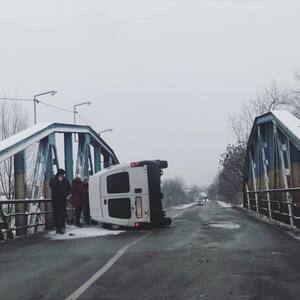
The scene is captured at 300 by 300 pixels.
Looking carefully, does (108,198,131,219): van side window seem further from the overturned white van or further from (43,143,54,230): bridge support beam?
(43,143,54,230): bridge support beam

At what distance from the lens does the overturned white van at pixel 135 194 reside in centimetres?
1602

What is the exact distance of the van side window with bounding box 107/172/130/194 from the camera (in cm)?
1620

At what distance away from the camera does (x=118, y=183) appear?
642 inches

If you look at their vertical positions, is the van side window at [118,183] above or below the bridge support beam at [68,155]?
below

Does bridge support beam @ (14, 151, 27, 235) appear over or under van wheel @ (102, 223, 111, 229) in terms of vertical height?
over

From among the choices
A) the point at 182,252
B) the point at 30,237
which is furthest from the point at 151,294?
the point at 30,237

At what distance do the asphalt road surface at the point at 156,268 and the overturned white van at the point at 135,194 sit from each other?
10.6ft

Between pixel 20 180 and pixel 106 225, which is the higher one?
pixel 20 180

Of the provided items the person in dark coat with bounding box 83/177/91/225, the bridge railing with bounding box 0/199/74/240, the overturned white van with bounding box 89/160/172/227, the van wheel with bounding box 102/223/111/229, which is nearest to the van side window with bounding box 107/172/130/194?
the overturned white van with bounding box 89/160/172/227

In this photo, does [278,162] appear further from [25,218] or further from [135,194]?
[25,218]

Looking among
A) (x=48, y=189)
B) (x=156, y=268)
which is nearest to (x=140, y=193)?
(x=48, y=189)

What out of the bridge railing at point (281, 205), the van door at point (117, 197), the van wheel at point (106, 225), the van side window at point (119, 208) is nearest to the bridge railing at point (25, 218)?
the van wheel at point (106, 225)

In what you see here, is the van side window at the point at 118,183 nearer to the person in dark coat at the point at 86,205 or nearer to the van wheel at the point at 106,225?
the van wheel at the point at 106,225

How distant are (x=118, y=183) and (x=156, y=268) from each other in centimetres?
817
